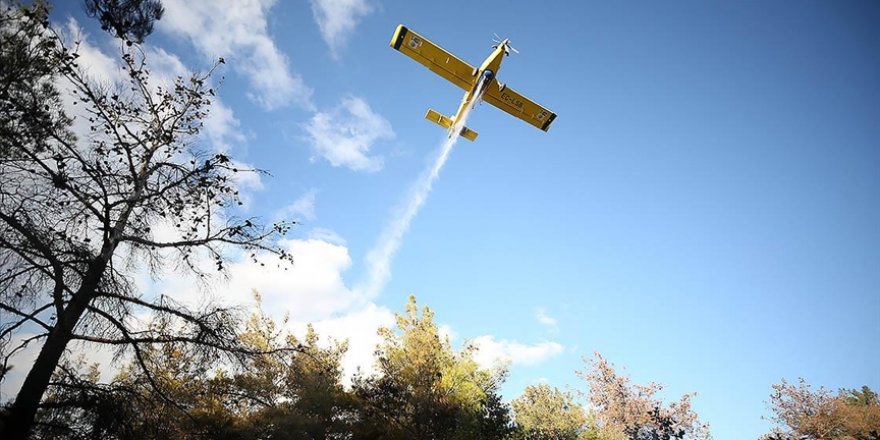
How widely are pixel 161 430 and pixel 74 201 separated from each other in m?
3.23

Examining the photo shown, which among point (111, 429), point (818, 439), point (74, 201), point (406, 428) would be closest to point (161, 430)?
point (111, 429)

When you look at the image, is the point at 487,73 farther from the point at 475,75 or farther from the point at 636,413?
the point at 636,413

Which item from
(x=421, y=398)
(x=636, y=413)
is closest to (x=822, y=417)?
(x=636, y=413)

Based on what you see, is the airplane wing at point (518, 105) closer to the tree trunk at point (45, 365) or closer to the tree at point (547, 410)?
the tree trunk at point (45, 365)

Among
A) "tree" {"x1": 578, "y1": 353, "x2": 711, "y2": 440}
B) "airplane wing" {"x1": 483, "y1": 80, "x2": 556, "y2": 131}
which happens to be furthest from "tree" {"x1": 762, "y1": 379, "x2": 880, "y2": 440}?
"airplane wing" {"x1": 483, "y1": 80, "x2": 556, "y2": 131}

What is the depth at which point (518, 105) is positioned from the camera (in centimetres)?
1906

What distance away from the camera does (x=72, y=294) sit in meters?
4.40

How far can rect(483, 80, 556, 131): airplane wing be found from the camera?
722 inches

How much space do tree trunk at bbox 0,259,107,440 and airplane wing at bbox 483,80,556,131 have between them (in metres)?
16.5

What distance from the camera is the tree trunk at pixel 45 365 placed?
12.4 feet

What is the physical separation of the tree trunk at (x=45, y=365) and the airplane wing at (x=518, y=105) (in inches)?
650

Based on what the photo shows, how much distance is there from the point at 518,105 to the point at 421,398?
47.0 feet

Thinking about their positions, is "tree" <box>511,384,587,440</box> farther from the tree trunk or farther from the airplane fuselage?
the tree trunk

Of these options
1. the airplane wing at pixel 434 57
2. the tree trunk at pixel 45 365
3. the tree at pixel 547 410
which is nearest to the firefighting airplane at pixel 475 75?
the airplane wing at pixel 434 57
